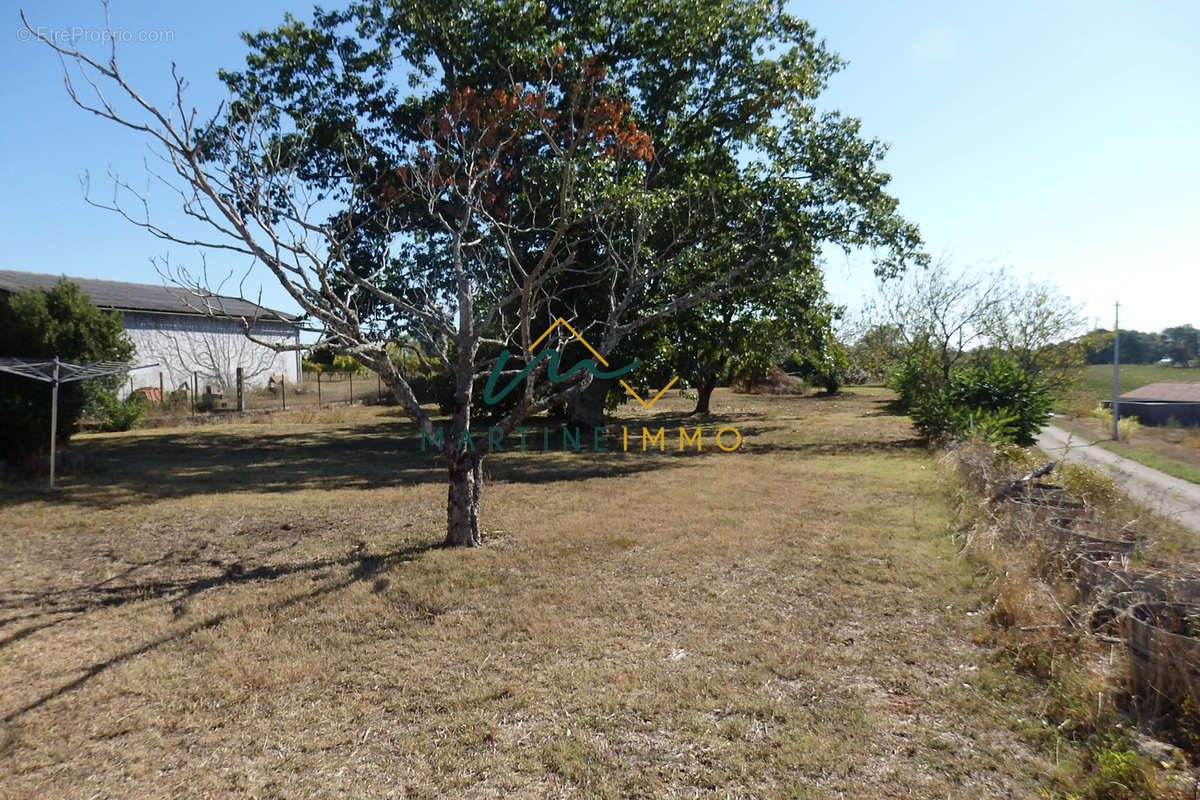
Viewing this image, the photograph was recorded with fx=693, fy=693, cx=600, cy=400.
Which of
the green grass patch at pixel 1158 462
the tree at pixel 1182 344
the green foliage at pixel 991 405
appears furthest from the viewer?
the tree at pixel 1182 344

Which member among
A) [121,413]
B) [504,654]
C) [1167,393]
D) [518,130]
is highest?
[518,130]

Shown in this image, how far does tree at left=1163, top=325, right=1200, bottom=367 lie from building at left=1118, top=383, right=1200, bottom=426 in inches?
412

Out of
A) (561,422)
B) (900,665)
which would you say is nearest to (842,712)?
(900,665)

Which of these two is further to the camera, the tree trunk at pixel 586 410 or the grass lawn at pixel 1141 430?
the tree trunk at pixel 586 410

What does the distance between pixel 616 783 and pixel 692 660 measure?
55.0 inches

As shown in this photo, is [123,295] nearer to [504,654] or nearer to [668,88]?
[668,88]

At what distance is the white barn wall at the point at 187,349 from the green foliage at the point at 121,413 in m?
2.19

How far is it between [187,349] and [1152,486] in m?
24.7

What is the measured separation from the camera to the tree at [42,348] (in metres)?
11.4

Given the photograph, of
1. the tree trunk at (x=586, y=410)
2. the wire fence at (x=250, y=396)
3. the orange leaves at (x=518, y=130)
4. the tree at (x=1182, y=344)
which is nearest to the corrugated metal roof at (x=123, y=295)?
the wire fence at (x=250, y=396)

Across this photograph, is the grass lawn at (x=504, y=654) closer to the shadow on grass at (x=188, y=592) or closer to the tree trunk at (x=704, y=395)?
the shadow on grass at (x=188, y=592)

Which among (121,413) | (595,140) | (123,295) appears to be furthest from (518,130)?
(123,295)

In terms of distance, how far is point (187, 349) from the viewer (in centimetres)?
2238

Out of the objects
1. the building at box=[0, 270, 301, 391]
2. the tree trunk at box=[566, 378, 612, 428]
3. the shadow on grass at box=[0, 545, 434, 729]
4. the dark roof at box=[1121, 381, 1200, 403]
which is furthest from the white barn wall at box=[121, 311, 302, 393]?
the dark roof at box=[1121, 381, 1200, 403]
